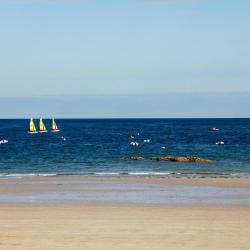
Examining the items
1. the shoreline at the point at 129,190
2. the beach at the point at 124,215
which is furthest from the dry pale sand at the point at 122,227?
the shoreline at the point at 129,190

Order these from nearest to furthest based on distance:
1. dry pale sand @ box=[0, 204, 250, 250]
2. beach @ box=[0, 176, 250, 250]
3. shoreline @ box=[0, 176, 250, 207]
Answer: dry pale sand @ box=[0, 204, 250, 250]
beach @ box=[0, 176, 250, 250]
shoreline @ box=[0, 176, 250, 207]

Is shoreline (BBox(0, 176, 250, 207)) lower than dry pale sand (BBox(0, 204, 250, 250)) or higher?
lower

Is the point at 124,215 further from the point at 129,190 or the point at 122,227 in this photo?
the point at 129,190

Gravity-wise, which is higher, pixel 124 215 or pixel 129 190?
pixel 124 215

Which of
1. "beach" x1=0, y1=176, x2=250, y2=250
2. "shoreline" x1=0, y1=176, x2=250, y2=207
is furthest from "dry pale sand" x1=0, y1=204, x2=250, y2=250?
"shoreline" x1=0, y1=176, x2=250, y2=207

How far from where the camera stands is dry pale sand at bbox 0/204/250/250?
20.3m

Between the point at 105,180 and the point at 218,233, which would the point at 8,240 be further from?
the point at 105,180

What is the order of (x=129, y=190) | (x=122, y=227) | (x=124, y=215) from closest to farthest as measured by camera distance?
Answer: (x=122, y=227) → (x=124, y=215) → (x=129, y=190)

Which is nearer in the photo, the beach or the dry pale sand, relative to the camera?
the dry pale sand

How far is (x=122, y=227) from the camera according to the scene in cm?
2350

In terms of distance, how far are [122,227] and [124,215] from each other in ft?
10.3

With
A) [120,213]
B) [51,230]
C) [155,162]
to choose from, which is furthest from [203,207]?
[155,162]

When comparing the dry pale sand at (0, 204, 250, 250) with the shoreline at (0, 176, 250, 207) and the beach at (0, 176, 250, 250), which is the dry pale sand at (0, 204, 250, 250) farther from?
the shoreline at (0, 176, 250, 207)

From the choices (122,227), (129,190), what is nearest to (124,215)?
(122,227)
